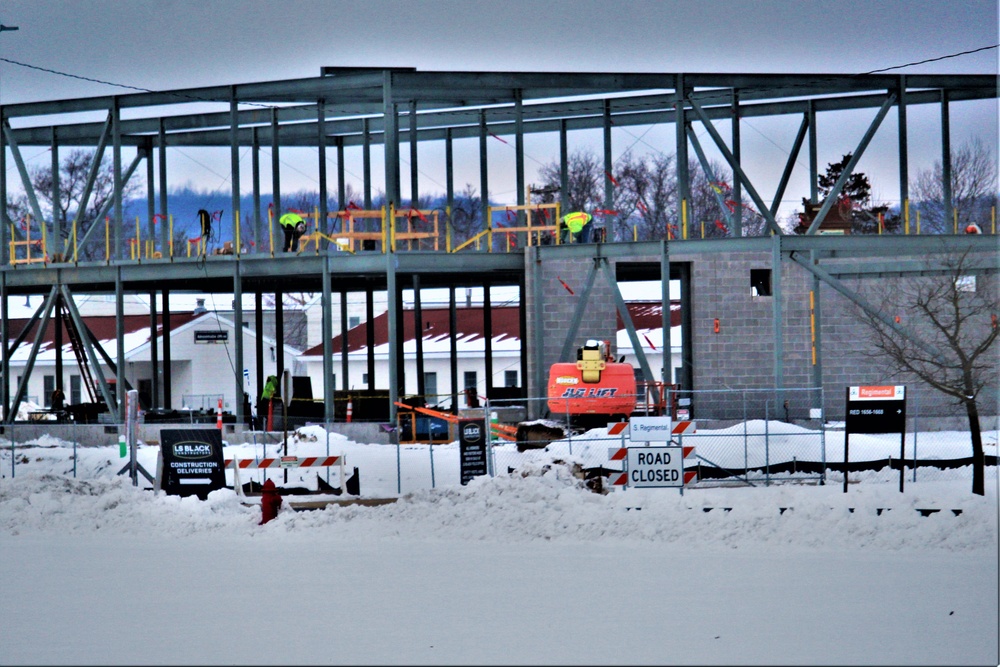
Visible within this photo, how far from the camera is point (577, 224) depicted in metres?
33.9

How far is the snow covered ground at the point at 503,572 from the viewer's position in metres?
11.5

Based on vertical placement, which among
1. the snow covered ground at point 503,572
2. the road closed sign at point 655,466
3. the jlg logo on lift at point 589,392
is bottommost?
the snow covered ground at point 503,572

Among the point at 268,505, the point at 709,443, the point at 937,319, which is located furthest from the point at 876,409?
the point at 937,319

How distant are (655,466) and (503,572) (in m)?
5.06

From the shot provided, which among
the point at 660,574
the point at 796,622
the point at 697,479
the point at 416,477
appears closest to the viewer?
the point at 796,622

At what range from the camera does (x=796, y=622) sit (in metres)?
12.1

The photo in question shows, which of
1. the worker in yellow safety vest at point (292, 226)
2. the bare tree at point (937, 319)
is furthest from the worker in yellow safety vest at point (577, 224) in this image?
the bare tree at point (937, 319)

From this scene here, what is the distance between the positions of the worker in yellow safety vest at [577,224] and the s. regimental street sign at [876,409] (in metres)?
15.1

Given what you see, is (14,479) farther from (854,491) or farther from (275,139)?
(275,139)

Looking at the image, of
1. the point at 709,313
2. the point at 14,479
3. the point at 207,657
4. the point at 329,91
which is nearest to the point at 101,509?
the point at 14,479

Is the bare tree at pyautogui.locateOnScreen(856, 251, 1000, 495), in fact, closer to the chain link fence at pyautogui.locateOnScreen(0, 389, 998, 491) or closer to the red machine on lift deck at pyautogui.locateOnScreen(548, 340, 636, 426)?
the chain link fence at pyautogui.locateOnScreen(0, 389, 998, 491)

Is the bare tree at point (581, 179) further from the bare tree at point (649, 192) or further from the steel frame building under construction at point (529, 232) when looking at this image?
the steel frame building under construction at point (529, 232)

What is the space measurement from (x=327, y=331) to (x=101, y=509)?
45.7 feet

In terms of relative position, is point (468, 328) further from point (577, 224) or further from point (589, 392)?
point (589, 392)
